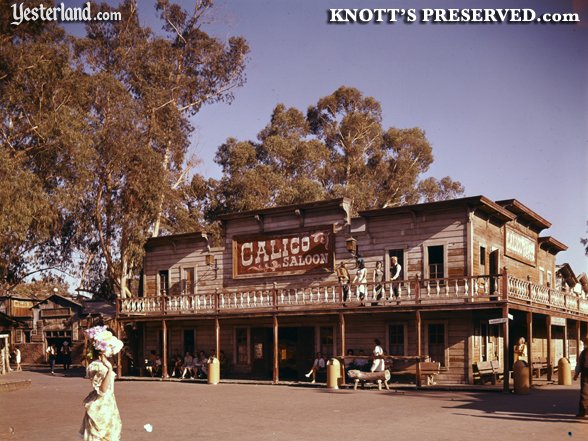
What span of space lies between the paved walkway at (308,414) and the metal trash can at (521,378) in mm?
493

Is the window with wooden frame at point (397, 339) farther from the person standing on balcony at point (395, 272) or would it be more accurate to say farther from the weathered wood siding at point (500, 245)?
the weathered wood siding at point (500, 245)

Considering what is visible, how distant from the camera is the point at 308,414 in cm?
1606

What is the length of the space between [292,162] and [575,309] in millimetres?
27961

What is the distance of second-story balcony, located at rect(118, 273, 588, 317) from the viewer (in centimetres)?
2400

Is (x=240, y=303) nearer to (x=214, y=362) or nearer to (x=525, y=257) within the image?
(x=214, y=362)

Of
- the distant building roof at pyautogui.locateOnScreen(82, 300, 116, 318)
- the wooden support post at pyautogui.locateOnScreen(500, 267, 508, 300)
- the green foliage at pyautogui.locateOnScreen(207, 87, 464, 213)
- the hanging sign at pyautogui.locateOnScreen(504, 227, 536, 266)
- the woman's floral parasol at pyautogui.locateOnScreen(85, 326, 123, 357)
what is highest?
the green foliage at pyautogui.locateOnScreen(207, 87, 464, 213)

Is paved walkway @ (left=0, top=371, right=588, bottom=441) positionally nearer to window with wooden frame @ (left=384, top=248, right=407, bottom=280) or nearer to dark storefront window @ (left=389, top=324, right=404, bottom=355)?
dark storefront window @ (left=389, top=324, right=404, bottom=355)

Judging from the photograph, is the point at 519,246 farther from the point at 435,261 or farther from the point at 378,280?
the point at 378,280

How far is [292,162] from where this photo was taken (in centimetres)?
5469

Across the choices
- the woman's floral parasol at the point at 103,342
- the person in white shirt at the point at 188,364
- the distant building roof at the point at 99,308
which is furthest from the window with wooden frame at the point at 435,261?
the distant building roof at the point at 99,308

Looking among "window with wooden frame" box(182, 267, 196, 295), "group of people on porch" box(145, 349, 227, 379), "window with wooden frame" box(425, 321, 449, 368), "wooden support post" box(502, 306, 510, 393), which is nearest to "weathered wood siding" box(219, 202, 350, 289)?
"window with wooden frame" box(182, 267, 196, 295)

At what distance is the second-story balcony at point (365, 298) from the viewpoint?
24.0 metres

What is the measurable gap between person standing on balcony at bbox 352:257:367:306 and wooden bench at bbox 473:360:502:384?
4.45 m

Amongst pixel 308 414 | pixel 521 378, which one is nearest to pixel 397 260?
pixel 521 378
